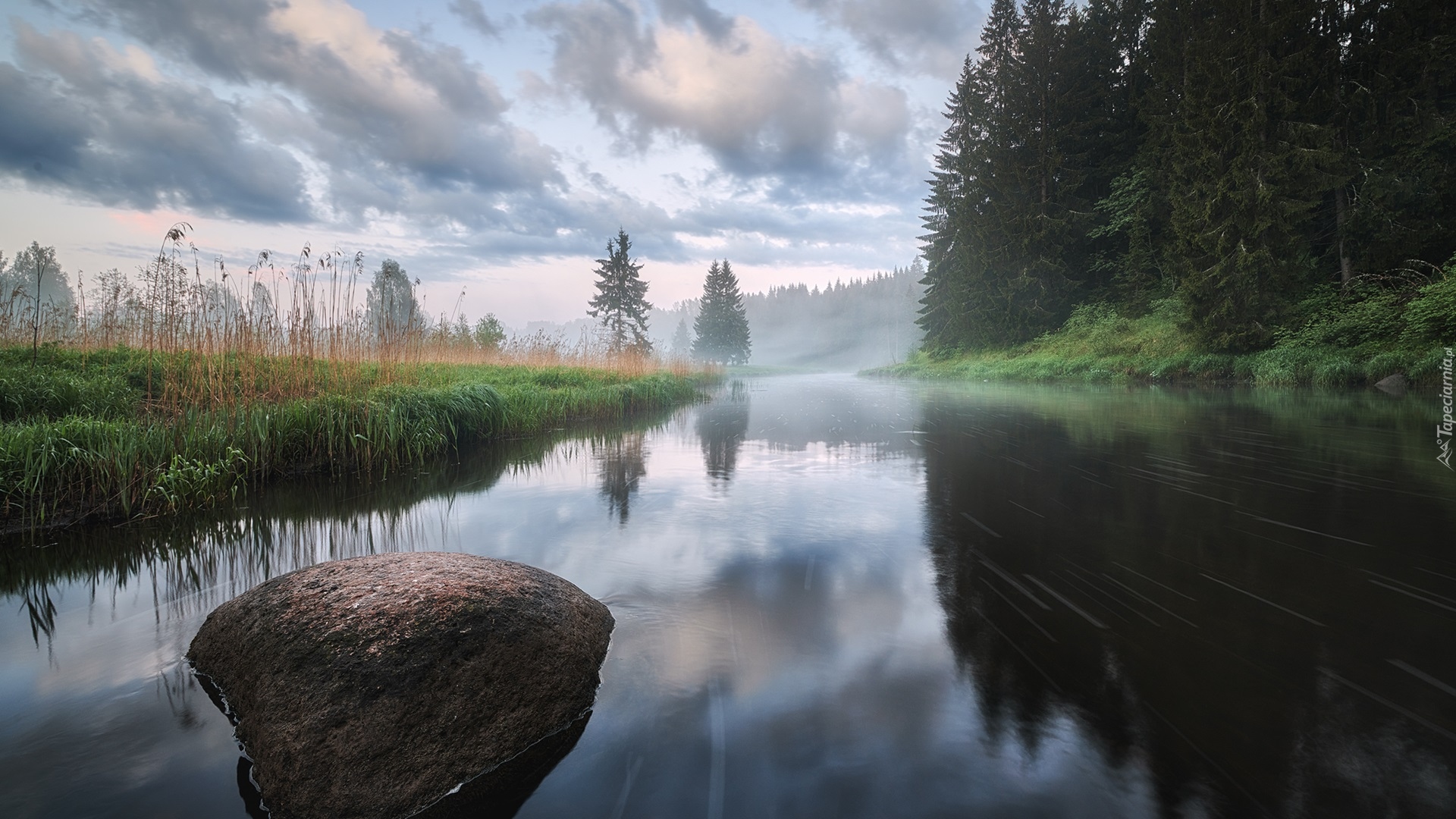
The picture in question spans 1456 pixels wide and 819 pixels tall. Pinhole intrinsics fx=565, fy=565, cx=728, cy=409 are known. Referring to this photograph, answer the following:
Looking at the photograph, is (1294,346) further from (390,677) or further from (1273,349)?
(390,677)

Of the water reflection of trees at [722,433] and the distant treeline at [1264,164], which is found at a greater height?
the distant treeline at [1264,164]

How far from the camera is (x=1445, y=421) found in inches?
328

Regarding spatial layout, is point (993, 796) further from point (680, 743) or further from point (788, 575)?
point (788, 575)

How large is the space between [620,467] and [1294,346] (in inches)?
772

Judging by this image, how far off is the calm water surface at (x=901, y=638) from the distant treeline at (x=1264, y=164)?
47.9ft

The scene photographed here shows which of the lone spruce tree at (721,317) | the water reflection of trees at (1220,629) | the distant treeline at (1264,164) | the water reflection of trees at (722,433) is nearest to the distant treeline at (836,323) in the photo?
the lone spruce tree at (721,317)

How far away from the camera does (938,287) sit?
124 ft

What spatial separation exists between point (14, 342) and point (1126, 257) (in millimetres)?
33030

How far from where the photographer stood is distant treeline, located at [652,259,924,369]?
92400 mm

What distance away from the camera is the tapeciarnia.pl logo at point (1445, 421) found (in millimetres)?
6121

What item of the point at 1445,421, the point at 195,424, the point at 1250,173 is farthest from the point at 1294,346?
the point at 195,424

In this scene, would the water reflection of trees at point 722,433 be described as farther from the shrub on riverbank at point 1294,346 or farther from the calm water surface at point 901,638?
the shrub on riverbank at point 1294,346

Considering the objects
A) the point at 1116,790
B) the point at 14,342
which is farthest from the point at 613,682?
the point at 14,342

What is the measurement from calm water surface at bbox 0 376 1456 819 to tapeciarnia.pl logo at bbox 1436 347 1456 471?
0.49m
